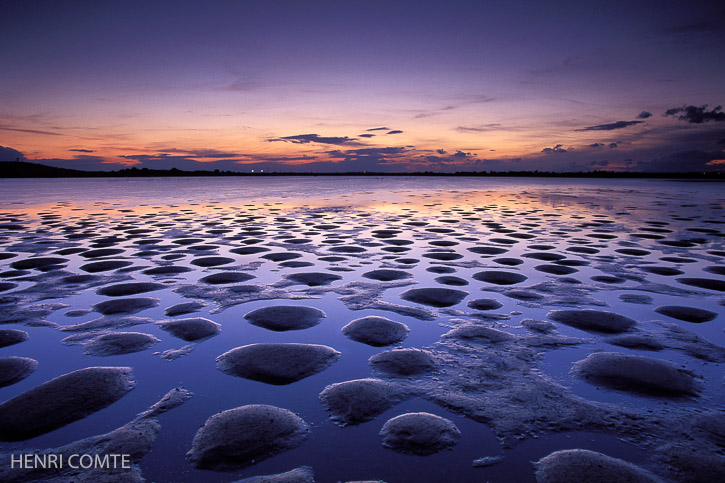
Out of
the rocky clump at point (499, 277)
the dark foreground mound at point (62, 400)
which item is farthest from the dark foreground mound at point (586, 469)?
the rocky clump at point (499, 277)

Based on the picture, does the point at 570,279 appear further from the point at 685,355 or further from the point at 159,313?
the point at 159,313

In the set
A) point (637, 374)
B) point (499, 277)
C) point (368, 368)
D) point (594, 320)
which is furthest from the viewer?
point (499, 277)

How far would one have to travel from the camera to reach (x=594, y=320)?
4418 mm

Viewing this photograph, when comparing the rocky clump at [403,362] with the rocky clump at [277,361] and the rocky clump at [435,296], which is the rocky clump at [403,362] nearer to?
the rocky clump at [277,361]

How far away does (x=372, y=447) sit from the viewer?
2.34 meters

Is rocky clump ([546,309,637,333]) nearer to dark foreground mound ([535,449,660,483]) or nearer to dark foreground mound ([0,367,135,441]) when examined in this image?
dark foreground mound ([535,449,660,483])

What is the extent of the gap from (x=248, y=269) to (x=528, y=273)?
4.71 metres

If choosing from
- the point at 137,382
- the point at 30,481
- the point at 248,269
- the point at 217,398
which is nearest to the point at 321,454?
the point at 217,398

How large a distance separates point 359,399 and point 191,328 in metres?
2.23

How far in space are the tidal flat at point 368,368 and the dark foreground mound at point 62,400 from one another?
14 mm

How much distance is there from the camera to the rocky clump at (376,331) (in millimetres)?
3926

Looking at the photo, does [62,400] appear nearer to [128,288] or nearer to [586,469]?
[128,288]

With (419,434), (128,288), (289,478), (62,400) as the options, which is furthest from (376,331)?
(128,288)

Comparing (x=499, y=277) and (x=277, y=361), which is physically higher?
(x=499, y=277)
